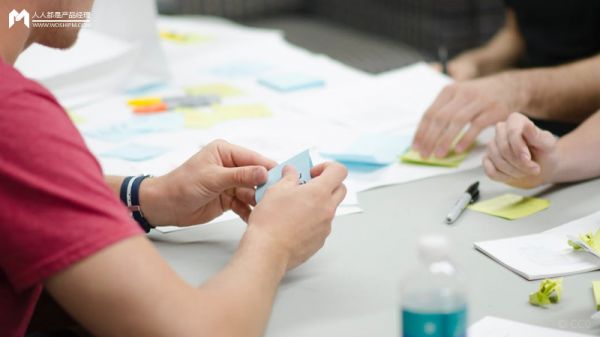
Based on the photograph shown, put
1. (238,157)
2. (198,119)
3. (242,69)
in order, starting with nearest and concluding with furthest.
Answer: (238,157), (198,119), (242,69)

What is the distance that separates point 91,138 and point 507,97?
88 centimetres

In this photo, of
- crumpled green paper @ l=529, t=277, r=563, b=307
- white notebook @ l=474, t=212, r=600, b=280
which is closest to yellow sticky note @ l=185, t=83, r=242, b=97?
white notebook @ l=474, t=212, r=600, b=280

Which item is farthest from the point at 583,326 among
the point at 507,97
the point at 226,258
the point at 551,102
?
the point at 551,102

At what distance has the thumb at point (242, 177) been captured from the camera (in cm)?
109

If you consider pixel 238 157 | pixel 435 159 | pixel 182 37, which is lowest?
pixel 182 37

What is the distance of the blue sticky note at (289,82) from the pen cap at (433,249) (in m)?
1.27

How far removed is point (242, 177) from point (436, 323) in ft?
1.54

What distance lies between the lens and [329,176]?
1.06m

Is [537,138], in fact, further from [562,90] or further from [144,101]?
[144,101]

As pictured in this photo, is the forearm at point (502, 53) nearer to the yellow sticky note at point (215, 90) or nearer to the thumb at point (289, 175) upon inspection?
the yellow sticky note at point (215, 90)

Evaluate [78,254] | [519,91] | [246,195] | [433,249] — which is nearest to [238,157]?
[246,195]

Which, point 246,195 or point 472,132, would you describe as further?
point 472,132

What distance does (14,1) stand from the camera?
2.98 feet

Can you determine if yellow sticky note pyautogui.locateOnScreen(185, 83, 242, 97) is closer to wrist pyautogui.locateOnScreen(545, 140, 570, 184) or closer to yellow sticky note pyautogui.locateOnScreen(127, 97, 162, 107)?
yellow sticky note pyautogui.locateOnScreen(127, 97, 162, 107)
